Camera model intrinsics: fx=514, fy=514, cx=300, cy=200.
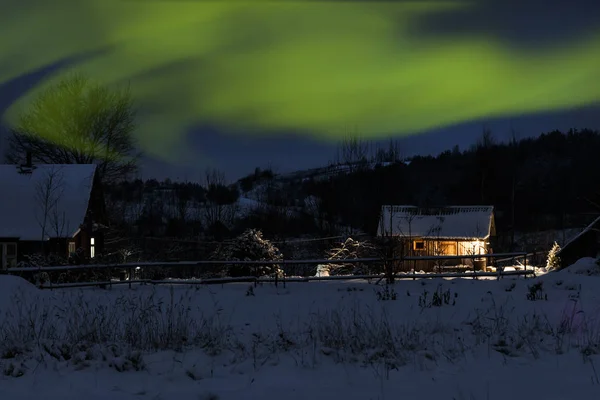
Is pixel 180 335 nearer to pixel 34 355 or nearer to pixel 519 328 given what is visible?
pixel 34 355

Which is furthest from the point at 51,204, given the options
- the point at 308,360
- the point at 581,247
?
the point at 581,247

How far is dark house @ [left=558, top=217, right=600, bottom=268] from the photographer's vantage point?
29.5 m

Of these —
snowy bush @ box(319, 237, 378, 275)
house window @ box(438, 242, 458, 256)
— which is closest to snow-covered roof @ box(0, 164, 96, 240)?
snowy bush @ box(319, 237, 378, 275)

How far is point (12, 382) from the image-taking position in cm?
549

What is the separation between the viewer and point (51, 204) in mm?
27688

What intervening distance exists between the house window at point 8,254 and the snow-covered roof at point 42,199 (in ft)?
2.67

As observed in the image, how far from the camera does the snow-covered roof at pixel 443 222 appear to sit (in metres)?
40.0

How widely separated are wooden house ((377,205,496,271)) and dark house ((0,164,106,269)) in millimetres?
20932

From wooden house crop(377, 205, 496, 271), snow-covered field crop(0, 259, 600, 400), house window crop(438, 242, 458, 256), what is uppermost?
wooden house crop(377, 205, 496, 271)

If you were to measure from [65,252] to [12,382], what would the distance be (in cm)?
2264

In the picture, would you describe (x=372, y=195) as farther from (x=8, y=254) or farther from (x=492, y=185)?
(x=8, y=254)

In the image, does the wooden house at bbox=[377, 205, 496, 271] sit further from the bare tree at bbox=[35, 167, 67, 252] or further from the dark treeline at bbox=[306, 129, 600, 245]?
the bare tree at bbox=[35, 167, 67, 252]

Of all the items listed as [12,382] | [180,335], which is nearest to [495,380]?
[180,335]

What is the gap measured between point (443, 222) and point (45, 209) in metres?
28.7
